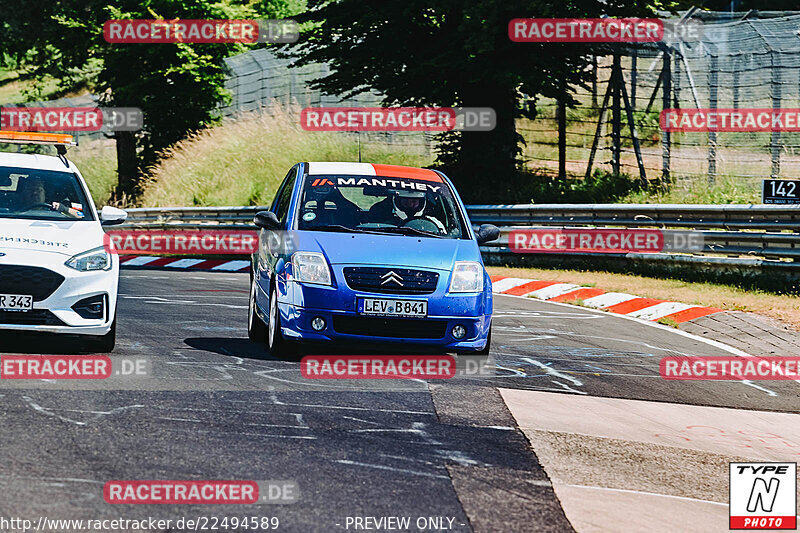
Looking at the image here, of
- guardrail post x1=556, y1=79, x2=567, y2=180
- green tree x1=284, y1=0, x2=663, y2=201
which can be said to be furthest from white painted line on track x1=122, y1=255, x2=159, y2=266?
guardrail post x1=556, y1=79, x2=567, y2=180

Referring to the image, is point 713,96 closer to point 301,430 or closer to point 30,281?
point 30,281

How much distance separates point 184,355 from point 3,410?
2708mm

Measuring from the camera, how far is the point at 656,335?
1298 centimetres

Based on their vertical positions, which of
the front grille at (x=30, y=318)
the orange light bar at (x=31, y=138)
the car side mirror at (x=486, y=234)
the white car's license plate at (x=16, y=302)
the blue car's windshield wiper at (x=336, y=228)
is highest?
the orange light bar at (x=31, y=138)

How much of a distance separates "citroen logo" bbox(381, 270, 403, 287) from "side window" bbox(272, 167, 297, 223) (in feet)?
5.33

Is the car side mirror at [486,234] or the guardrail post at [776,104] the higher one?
the guardrail post at [776,104]

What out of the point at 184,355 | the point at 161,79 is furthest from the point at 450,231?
the point at 161,79

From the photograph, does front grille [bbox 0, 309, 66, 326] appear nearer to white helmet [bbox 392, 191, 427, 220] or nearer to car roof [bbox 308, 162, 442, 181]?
car roof [bbox 308, 162, 442, 181]

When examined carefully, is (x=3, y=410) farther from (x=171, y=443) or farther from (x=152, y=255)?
A: (x=152, y=255)

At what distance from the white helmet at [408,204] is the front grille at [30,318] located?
3353mm

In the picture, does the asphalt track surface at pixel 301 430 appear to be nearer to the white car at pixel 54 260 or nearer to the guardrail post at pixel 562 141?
the white car at pixel 54 260

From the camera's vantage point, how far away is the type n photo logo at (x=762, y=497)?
5.86m

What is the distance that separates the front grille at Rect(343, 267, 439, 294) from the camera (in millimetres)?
9445

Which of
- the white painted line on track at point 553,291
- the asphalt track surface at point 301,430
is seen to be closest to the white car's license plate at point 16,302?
the asphalt track surface at point 301,430
